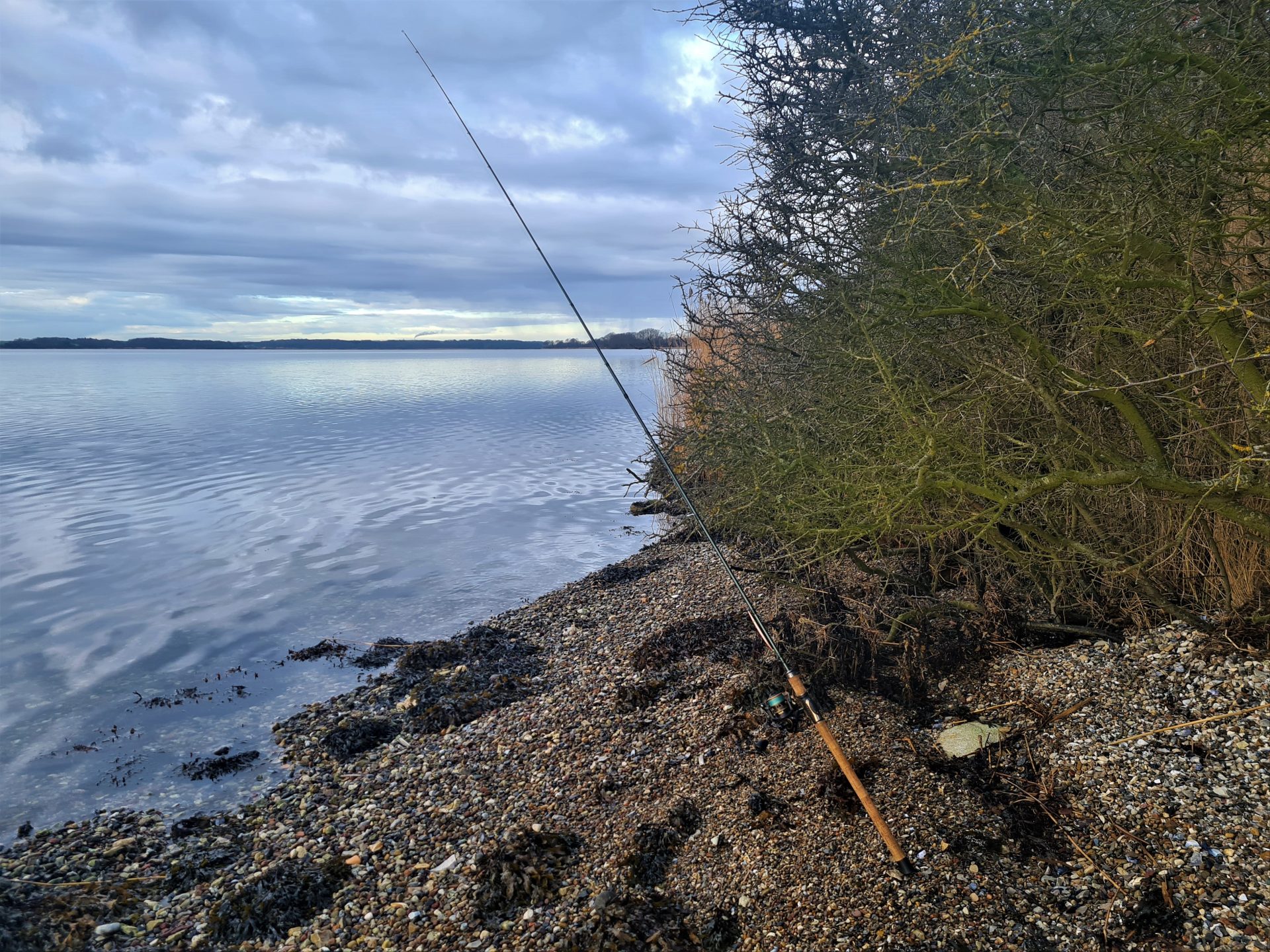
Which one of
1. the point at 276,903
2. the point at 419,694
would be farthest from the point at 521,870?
the point at 419,694

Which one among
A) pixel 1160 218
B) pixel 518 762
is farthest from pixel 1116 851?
pixel 518 762

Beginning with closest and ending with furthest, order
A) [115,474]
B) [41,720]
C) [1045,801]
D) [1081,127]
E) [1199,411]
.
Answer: [1045,801]
[1199,411]
[1081,127]
[41,720]
[115,474]

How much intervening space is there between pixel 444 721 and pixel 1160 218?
600cm

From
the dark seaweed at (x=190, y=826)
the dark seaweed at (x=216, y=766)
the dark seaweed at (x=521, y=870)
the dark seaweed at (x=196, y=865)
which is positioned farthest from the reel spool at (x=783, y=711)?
the dark seaweed at (x=216, y=766)

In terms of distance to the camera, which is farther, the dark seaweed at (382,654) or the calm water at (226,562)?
the dark seaweed at (382,654)

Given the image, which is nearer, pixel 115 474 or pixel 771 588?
pixel 771 588

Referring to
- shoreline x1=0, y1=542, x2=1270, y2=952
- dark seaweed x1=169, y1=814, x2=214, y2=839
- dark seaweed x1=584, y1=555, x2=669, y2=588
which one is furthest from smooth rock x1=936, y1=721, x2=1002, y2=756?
dark seaweed x1=584, y1=555, x2=669, y2=588

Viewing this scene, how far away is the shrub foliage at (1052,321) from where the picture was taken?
397 centimetres

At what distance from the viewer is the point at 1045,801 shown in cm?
405

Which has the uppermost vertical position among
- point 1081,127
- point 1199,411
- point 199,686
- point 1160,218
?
point 1081,127

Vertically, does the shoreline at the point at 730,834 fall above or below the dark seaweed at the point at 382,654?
below

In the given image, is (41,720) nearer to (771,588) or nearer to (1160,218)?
(771,588)

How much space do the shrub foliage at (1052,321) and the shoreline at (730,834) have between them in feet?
3.32

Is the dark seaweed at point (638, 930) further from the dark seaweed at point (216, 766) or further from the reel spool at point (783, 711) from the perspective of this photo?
the dark seaweed at point (216, 766)
